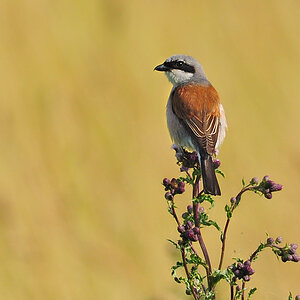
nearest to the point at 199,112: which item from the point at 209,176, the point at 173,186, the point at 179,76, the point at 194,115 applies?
the point at 194,115

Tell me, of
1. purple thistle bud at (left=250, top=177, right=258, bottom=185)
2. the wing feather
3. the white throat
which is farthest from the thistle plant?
the white throat

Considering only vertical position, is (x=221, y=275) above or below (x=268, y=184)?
below

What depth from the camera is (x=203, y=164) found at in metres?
3.36

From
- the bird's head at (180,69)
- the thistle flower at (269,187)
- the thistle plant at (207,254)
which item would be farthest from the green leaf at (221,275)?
the bird's head at (180,69)

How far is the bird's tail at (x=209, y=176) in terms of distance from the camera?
10.2ft

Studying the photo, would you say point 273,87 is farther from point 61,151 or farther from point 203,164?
point 203,164

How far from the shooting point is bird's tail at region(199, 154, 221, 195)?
123 inches

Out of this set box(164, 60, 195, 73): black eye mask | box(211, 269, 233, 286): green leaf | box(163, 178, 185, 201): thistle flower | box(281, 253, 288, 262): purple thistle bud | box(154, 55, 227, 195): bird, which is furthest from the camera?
box(164, 60, 195, 73): black eye mask

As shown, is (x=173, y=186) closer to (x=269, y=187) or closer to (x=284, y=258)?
(x=269, y=187)

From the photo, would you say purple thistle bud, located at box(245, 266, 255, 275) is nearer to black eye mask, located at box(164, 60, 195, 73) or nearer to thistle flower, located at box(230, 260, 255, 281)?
thistle flower, located at box(230, 260, 255, 281)

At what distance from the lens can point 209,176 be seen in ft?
10.5

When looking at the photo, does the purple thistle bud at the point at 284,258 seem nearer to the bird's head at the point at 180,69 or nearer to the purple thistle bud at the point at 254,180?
the purple thistle bud at the point at 254,180

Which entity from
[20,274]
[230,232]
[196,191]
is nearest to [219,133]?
[196,191]

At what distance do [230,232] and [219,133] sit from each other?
4961 millimetres
